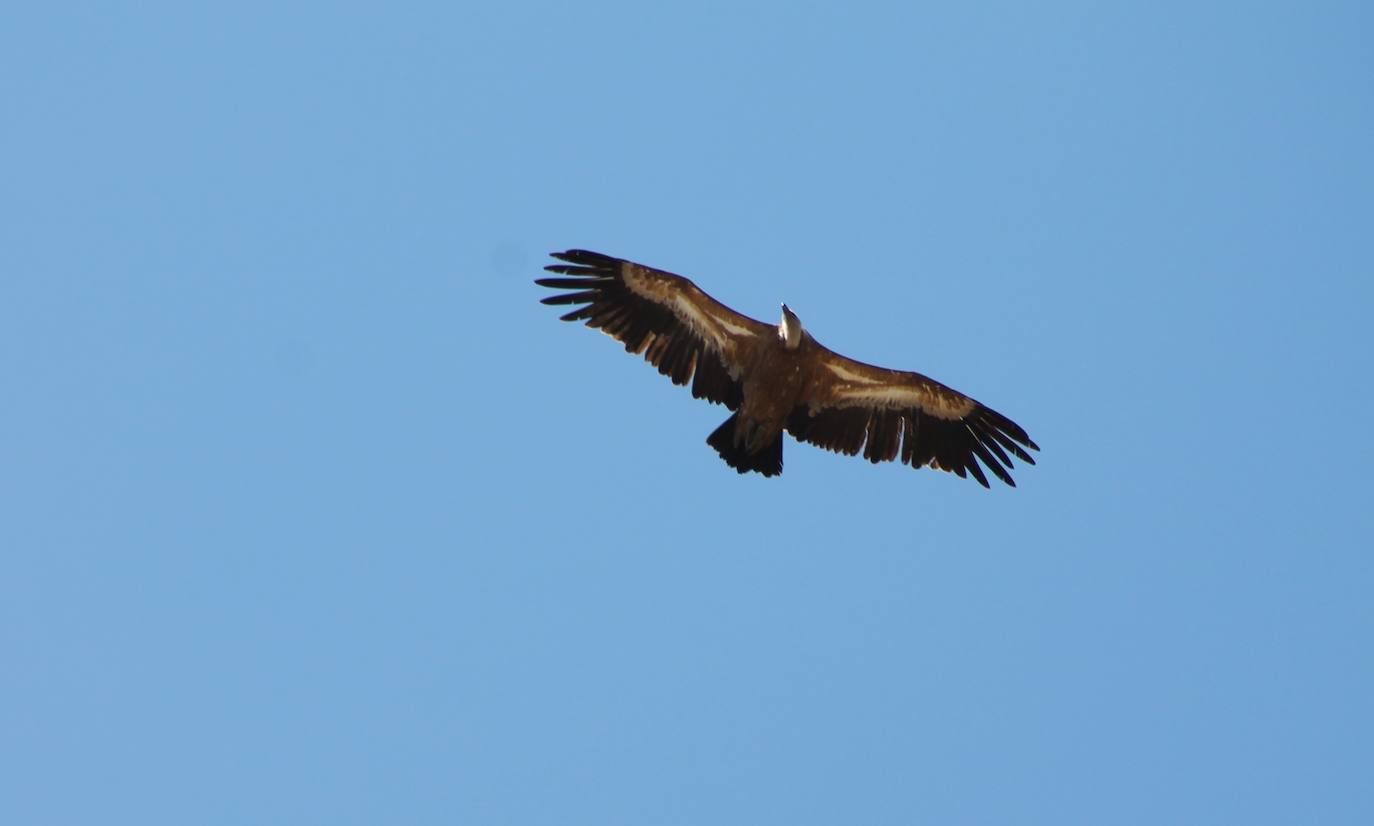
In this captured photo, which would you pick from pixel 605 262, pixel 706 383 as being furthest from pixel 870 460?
pixel 605 262

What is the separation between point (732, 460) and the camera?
53.9ft

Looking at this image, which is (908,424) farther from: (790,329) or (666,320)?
(666,320)

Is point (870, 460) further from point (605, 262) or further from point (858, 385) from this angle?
point (605, 262)

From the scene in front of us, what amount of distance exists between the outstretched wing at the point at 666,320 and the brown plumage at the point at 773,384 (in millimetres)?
10

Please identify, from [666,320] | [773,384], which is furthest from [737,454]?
[666,320]

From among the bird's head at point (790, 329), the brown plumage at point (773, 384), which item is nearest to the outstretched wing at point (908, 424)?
the brown plumage at point (773, 384)

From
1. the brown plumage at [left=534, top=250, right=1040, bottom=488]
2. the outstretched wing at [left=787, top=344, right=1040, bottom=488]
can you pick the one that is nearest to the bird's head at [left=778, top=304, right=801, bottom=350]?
the brown plumage at [left=534, top=250, right=1040, bottom=488]

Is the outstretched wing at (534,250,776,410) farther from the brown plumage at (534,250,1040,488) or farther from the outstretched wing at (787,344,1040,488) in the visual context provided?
the outstretched wing at (787,344,1040,488)

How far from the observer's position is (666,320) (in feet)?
54.7

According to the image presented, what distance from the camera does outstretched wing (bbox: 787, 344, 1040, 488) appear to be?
17031 mm

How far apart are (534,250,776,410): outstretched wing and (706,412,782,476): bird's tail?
0.31m

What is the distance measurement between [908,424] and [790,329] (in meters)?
2.05

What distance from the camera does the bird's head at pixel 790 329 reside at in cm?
1606

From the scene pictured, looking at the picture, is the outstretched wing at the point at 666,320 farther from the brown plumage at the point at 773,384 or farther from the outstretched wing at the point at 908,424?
the outstretched wing at the point at 908,424
